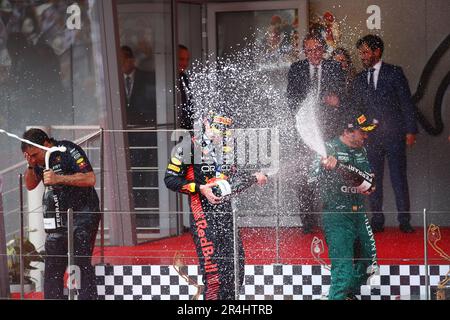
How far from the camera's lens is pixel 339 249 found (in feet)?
29.8

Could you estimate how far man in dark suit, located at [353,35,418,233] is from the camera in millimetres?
9430

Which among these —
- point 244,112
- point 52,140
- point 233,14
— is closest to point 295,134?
point 244,112

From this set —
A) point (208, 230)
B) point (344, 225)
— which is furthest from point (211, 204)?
point (344, 225)

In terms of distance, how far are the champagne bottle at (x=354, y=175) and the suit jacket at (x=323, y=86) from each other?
276 mm

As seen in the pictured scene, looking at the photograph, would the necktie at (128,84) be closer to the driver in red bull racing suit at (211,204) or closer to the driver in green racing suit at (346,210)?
the driver in red bull racing suit at (211,204)

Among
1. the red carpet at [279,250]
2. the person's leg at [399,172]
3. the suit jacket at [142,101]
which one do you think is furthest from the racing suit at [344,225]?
the suit jacket at [142,101]

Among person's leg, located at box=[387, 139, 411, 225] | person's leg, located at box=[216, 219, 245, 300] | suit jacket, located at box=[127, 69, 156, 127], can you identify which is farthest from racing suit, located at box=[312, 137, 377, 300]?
suit jacket, located at box=[127, 69, 156, 127]

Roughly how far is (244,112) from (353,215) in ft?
3.24

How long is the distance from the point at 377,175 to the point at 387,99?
0.50m

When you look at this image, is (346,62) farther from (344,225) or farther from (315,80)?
(344,225)

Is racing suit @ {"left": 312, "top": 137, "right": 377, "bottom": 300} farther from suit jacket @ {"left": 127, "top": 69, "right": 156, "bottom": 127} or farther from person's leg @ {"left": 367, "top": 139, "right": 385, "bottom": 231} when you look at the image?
suit jacket @ {"left": 127, "top": 69, "right": 156, "bottom": 127}

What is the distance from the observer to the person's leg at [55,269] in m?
9.20

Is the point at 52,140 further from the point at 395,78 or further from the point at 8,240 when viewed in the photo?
the point at 395,78

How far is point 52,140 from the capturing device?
941 cm
